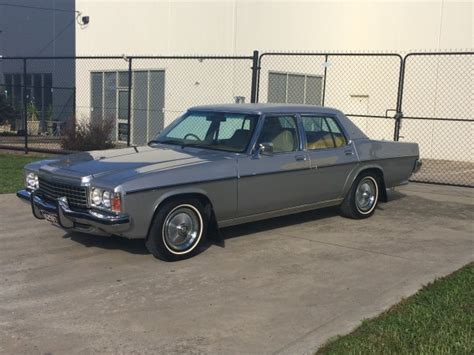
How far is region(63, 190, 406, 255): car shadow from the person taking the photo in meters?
6.37

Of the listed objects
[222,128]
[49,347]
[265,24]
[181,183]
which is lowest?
[49,347]

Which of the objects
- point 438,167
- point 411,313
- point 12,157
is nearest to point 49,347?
point 411,313

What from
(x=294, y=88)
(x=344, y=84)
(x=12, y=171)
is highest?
(x=344, y=84)

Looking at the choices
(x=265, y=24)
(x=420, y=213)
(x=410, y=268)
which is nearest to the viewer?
(x=410, y=268)

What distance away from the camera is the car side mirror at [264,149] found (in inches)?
254

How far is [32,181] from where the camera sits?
656cm

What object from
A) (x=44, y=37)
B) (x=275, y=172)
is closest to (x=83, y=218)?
(x=275, y=172)

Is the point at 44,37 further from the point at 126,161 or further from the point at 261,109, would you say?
the point at 126,161

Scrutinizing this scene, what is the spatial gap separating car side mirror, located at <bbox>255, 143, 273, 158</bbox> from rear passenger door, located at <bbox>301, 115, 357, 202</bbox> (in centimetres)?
77

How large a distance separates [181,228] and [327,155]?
233cm

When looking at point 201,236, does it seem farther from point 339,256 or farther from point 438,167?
point 438,167

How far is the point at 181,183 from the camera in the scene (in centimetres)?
573

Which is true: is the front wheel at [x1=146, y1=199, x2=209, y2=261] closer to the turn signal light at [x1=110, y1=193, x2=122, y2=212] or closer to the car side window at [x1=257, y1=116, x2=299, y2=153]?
the turn signal light at [x1=110, y1=193, x2=122, y2=212]

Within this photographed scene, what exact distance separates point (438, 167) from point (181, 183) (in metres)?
12.1
